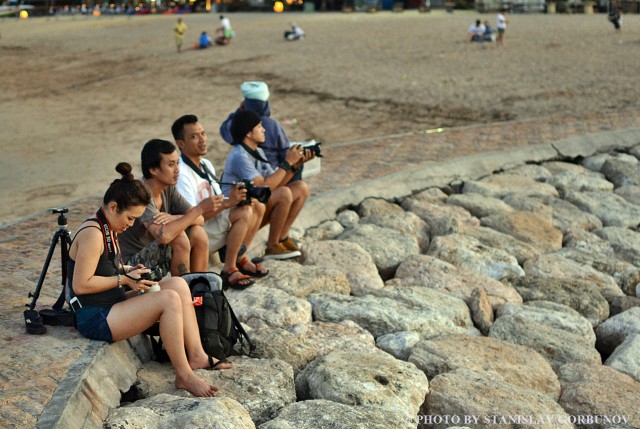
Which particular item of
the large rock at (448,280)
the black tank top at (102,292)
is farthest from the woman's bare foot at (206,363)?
the large rock at (448,280)

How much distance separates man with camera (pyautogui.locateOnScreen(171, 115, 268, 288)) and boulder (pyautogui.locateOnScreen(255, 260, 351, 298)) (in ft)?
0.40

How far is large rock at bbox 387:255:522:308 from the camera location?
7113 mm

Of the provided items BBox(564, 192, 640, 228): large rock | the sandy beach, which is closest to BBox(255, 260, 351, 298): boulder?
BBox(564, 192, 640, 228): large rock

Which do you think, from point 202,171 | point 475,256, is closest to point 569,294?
point 475,256

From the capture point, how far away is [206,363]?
5.05 m

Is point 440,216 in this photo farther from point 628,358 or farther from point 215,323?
point 215,323

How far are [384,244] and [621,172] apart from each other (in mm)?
3911

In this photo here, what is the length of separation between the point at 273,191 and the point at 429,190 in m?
2.79

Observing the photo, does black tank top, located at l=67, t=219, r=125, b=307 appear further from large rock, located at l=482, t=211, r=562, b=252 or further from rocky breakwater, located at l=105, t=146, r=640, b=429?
large rock, located at l=482, t=211, r=562, b=252

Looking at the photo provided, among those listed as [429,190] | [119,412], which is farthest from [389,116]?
[119,412]

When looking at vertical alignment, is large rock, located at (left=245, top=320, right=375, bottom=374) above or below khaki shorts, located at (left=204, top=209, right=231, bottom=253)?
below

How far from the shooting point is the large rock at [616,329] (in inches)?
257

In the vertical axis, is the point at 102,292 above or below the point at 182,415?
above

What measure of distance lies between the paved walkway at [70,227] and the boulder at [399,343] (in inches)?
77.9
